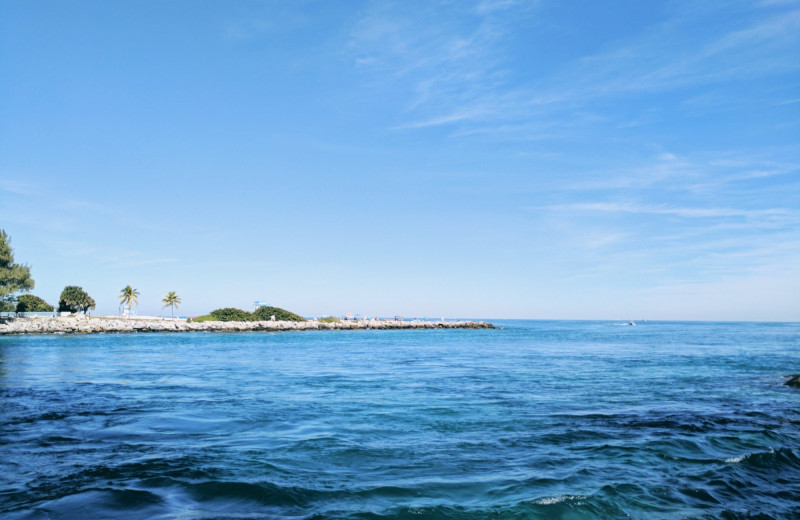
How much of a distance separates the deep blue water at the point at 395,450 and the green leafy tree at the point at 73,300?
259ft

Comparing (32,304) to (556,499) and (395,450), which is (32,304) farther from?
(556,499)

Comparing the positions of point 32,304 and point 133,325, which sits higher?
point 32,304

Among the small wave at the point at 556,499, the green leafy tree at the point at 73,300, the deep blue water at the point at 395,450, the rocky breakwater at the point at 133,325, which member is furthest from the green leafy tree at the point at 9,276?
the small wave at the point at 556,499

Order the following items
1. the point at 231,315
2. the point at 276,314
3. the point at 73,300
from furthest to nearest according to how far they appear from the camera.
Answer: the point at 276,314, the point at 231,315, the point at 73,300

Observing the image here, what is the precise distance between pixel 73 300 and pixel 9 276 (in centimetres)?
2263

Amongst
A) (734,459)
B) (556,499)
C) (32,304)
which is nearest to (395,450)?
(556,499)

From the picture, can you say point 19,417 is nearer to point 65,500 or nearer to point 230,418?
point 230,418

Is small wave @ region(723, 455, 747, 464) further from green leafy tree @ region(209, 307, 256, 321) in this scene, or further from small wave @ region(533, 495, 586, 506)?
green leafy tree @ region(209, 307, 256, 321)

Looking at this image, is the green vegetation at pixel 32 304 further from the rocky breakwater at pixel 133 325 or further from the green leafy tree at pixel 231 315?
the green leafy tree at pixel 231 315

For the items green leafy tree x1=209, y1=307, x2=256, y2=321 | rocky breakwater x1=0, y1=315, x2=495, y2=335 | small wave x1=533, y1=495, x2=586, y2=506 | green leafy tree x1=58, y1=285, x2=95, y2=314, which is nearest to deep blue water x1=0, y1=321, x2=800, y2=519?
small wave x1=533, y1=495, x2=586, y2=506

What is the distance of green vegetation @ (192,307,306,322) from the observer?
306 ft

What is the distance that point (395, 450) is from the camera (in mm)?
10344

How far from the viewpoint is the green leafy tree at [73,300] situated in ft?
284

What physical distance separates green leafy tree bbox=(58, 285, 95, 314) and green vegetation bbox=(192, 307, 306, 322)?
65.6 ft
